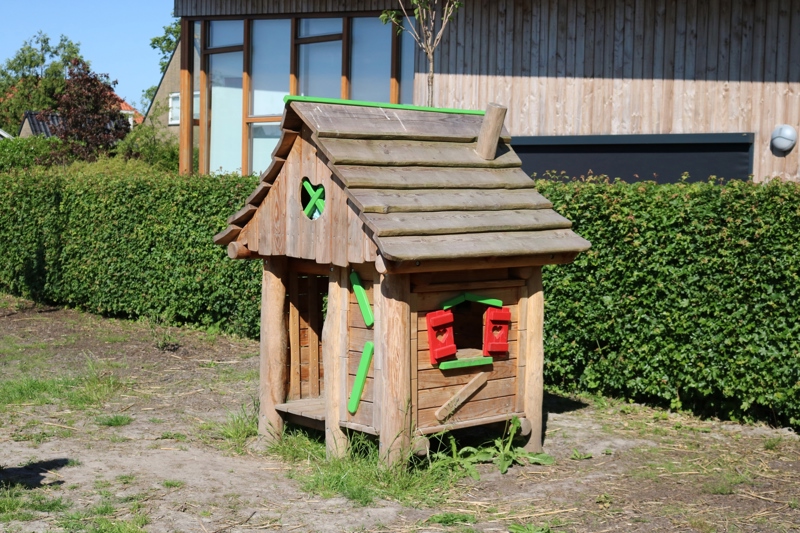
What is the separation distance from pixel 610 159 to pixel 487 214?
5886mm

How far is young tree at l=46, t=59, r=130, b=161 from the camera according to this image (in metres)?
34.9

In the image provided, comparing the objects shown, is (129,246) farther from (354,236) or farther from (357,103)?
(354,236)

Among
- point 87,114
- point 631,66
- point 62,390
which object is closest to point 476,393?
point 62,390

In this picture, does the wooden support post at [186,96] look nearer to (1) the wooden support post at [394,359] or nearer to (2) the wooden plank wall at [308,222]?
(2) the wooden plank wall at [308,222]

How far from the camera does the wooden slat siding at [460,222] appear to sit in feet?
19.6

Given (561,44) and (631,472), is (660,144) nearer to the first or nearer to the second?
(561,44)

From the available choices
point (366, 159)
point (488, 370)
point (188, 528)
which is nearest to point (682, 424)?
point (488, 370)

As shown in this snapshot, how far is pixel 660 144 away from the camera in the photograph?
38.2 feet

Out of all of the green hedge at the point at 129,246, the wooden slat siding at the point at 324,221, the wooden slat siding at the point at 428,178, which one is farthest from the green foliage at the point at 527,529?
the green hedge at the point at 129,246

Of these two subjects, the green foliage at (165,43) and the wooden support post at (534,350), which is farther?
the green foliage at (165,43)

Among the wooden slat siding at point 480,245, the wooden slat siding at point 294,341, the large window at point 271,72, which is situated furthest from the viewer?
Result: the large window at point 271,72

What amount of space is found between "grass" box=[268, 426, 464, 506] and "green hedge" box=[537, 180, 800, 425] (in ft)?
9.42

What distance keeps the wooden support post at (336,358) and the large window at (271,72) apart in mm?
8156

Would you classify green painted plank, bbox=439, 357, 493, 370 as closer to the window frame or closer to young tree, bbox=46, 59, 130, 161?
young tree, bbox=46, 59, 130, 161
